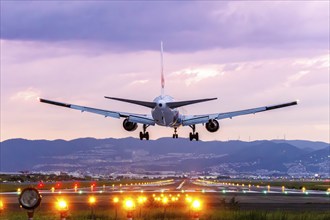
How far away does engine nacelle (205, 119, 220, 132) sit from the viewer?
238 ft

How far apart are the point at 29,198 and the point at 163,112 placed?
112ft

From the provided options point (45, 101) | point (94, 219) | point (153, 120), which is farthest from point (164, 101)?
point (94, 219)

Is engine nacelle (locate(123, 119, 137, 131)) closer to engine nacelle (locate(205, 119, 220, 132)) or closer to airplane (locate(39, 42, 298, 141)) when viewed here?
airplane (locate(39, 42, 298, 141))

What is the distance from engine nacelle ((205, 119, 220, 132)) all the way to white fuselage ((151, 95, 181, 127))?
4.85 meters

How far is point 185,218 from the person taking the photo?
52000mm

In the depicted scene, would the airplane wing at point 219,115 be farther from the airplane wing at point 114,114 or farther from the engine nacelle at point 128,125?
the engine nacelle at point 128,125

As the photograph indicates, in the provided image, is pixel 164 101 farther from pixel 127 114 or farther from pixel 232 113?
pixel 232 113

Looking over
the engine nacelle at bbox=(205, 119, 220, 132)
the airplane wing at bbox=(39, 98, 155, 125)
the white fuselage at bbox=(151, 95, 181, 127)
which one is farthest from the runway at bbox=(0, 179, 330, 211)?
the white fuselage at bbox=(151, 95, 181, 127)

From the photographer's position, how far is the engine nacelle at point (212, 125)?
72.4 m

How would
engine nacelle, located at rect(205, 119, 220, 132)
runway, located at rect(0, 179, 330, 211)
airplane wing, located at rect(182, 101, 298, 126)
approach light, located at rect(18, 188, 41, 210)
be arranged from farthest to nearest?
1. runway, located at rect(0, 179, 330, 211)
2. airplane wing, located at rect(182, 101, 298, 126)
3. engine nacelle, located at rect(205, 119, 220, 132)
4. approach light, located at rect(18, 188, 41, 210)

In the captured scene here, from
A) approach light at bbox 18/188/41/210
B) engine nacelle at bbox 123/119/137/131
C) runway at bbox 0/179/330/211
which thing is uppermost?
engine nacelle at bbox 123/119/137/131

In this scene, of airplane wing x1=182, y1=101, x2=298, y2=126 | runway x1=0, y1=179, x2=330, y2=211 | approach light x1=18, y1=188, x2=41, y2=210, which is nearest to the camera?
approach light x1=18, y1=188, x2=41, y2=210

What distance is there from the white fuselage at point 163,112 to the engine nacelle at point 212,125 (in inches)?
191

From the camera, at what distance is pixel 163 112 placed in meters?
66.9
